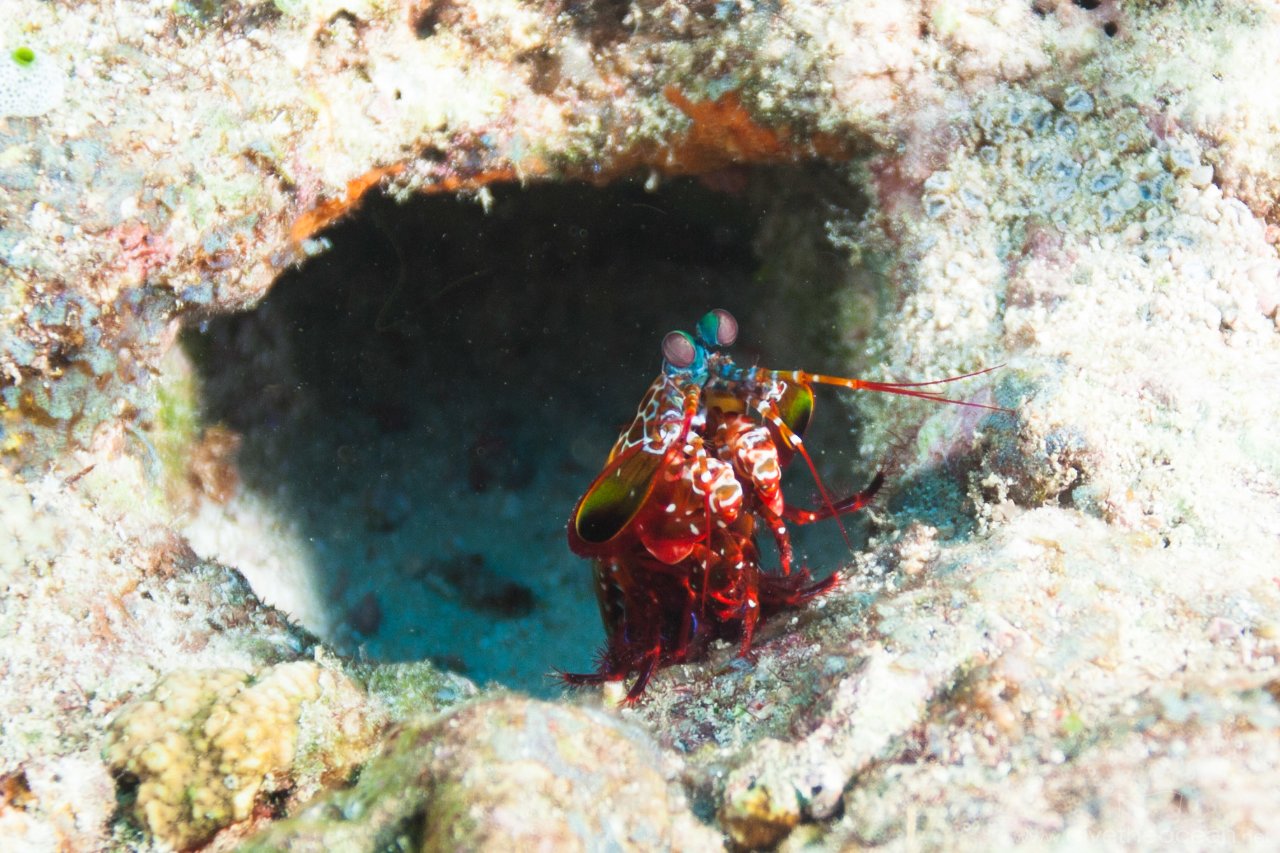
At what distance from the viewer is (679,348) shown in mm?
2992

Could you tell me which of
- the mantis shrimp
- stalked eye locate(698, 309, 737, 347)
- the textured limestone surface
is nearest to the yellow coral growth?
the textured limestone surface

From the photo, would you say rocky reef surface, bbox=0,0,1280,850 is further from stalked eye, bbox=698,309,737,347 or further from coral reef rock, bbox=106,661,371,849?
stalked eye, bbox=698,309,737,347

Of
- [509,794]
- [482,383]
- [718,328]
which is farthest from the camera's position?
[482,383]

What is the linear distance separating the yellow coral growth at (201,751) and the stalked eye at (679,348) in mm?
1742

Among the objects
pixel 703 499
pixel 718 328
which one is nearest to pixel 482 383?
pixel 718 328

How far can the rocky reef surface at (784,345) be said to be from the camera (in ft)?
5.35

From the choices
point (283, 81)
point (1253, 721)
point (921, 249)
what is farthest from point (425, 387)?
point (1253, 721)

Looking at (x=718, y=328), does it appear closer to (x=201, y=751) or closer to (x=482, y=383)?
(x=482, y=383)

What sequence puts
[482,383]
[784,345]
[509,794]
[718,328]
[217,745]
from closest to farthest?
[509,794] < [217,745] < [718,328] < [784,345] < [482,383]

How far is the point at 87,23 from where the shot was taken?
2.44 metres

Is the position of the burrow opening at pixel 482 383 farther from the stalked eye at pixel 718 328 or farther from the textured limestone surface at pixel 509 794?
the textured limestone surface at pixel 509 794

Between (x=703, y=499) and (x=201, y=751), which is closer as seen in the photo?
(x=201, y=751)

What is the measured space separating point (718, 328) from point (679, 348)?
0.87 feet

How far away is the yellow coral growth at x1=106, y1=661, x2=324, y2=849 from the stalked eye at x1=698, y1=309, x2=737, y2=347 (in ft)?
6.61
